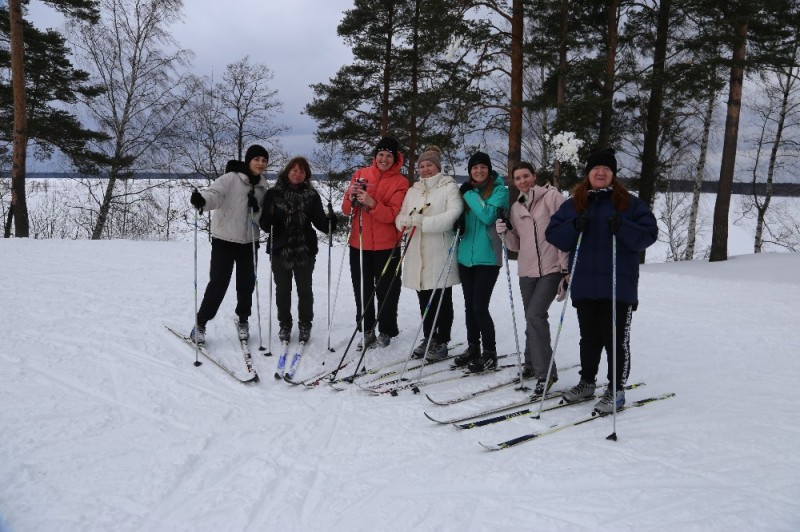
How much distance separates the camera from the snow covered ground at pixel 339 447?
2381mm

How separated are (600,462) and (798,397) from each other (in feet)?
8.00

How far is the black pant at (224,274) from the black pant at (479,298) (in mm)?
2008

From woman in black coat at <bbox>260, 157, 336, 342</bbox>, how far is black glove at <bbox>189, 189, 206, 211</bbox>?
0.56 meters

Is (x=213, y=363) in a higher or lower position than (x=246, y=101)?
lower

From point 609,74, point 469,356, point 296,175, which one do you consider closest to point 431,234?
point 469,356

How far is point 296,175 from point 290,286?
105 centimetres

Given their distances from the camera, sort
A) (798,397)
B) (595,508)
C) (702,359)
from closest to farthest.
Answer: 1. (595,508)
2. (798,397)
3. (702,359)

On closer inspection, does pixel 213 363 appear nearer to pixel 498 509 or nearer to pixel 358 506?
pixel 358 506

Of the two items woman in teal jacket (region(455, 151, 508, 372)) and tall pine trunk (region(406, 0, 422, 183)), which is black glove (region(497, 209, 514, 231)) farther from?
tall pine trunk (region(406, 0, 422, 183))

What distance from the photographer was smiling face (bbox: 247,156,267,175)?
15.6ft

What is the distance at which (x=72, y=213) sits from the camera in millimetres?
29469

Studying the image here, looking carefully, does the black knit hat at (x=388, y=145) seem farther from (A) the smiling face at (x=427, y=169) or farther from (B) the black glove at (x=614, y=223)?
(B) the black glove at (x=614, y=223)

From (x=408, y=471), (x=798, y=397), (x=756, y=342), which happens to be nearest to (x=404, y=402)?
(x=408, y=471)

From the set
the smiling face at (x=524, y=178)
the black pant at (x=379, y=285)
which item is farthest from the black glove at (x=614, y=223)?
the black pant at (x=379, y=285)
